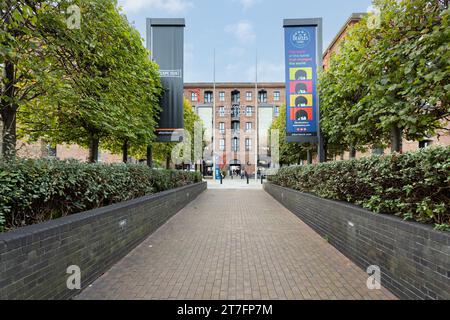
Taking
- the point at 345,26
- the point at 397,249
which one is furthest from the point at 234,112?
the point at 397,249

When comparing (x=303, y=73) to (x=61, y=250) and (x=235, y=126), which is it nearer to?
(x=61, y=250)

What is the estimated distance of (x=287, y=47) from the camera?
11.1 meters

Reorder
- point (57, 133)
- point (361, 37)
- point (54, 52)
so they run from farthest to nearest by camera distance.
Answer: point (57, 133), point (361, 37), point (54, 52)

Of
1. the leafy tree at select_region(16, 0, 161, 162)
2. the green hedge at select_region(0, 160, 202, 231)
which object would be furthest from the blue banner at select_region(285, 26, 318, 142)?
the green hedge at select_region(0, 160, 202, 231)

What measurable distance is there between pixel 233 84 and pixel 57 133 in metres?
47.9

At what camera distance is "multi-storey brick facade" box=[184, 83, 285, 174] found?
5188 centimetres

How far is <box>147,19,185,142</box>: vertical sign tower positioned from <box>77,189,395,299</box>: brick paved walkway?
6116 millimetres

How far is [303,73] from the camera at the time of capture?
11109 mm

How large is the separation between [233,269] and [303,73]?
9535 millimetres

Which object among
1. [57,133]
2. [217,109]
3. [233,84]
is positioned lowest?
[57,133]

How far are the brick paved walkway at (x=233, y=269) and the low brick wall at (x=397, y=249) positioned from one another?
9.5 inches

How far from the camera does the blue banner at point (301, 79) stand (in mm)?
11086
